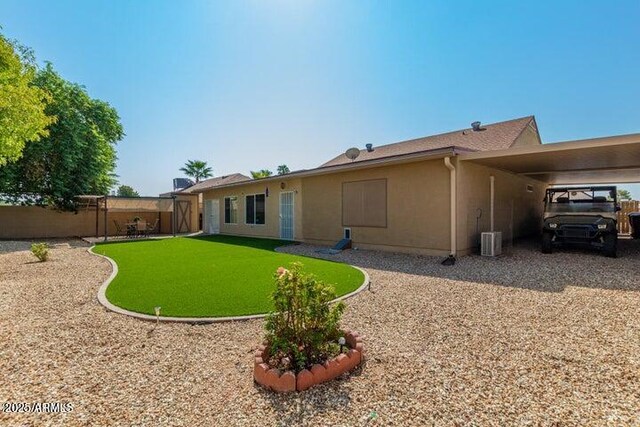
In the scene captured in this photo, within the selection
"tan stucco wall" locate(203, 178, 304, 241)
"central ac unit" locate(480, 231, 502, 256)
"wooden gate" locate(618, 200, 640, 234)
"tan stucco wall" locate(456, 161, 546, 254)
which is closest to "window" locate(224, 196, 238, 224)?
"tan stucco wall" locate(203, 178, 304, 241)

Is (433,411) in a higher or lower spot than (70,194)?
lower

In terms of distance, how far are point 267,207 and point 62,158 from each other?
1143 cm

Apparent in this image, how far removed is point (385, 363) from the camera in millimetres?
3090

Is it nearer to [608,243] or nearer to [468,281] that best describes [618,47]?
[608,243]

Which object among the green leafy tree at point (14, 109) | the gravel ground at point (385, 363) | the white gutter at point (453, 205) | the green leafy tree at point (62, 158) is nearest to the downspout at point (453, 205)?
the white gutter at point (453, 205)

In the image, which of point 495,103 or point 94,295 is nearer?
point 94,295

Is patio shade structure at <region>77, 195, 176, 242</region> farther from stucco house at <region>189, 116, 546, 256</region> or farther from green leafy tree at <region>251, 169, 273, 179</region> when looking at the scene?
green leafy tree at <region>251, 169, 273, 179</region>

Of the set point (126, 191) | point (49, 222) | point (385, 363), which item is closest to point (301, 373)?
point (385, 363)

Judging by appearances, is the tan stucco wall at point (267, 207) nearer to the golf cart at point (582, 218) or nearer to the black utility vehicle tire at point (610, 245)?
the golf cart at point (582, 218)

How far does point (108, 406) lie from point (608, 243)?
10.8 meters

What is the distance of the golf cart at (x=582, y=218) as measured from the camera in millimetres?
8109

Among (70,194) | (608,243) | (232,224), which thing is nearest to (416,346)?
(608,243)

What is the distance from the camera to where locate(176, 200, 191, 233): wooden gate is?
70.8ft

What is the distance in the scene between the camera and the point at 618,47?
9586 mm
